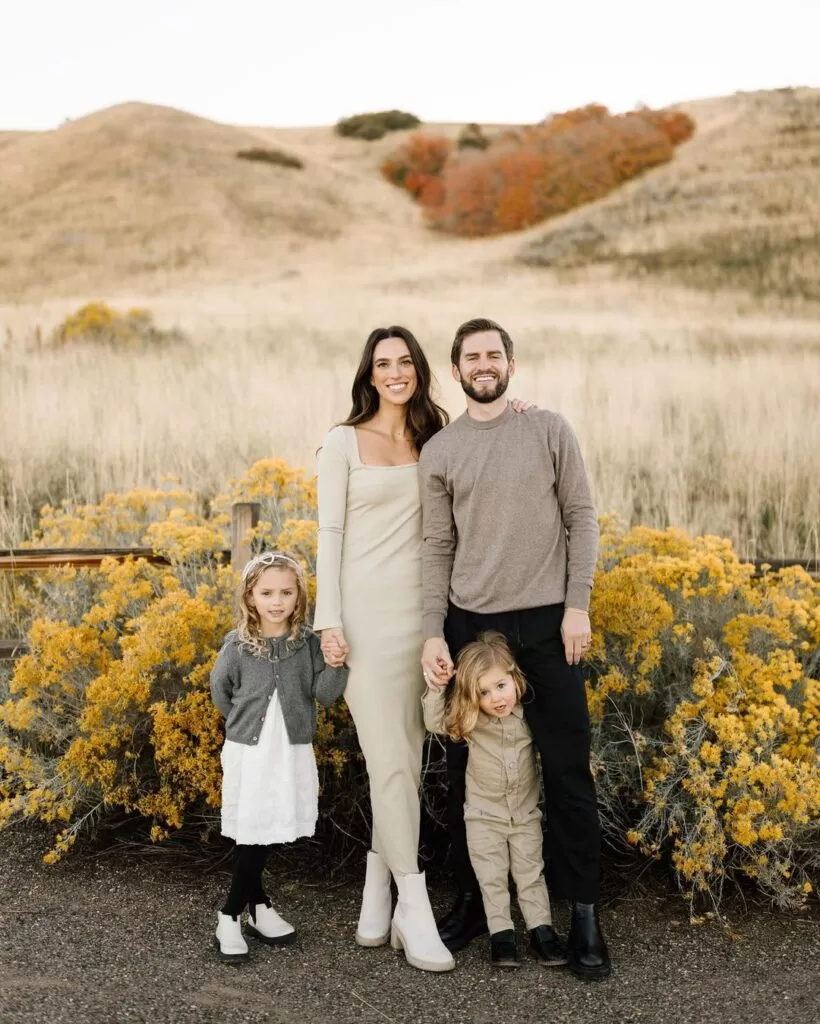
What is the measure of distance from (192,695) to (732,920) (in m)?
1.99

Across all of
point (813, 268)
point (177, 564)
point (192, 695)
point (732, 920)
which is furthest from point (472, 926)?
point (813, 268)

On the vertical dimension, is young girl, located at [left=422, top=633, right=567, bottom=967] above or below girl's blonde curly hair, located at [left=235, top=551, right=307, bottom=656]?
below

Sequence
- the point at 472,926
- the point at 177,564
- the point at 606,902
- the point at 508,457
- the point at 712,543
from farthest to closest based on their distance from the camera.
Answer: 1. the point at 177,564
2. the point at 712,543
3. the point at 606,902
4. the point at 472,926
5. the point at 508,457

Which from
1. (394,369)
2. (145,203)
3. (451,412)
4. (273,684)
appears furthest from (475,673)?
(145,203)

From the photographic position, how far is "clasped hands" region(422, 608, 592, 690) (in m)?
3.16

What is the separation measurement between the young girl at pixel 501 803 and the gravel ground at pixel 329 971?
11 centimetres

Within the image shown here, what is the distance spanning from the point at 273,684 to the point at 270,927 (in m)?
0.79

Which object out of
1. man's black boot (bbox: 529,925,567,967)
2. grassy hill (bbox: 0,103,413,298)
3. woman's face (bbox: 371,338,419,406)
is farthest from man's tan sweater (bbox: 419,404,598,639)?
grassy hill (bbox: 0,103,413,298)

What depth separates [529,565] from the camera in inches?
125

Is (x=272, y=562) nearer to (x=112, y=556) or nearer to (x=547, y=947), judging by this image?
(x=547, y=947)

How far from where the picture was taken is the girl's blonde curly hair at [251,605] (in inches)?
132

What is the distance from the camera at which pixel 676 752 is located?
3.80m

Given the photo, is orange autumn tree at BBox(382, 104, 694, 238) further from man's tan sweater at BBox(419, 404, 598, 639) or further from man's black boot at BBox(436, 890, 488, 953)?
man's black boot at BBox(436, 890, 488, 953)

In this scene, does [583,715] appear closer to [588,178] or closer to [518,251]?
[518,251]
